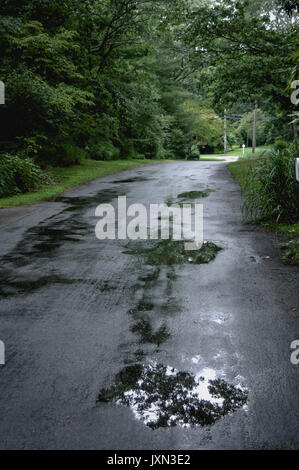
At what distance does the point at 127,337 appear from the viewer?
11.8ft

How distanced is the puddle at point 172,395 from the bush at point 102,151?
2728 centimetres

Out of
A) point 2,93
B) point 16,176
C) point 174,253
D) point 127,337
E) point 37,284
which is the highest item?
point 2,93

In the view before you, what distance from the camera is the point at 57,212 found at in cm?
972

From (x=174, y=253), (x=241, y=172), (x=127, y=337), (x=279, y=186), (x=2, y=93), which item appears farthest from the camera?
(x=241, y=172)

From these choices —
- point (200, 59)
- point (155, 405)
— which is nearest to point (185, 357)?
point (155, 405)

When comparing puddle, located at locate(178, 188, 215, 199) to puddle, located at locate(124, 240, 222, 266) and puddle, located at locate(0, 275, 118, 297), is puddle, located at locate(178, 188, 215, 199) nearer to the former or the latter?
puddle, located at locate(124, 240, 222, 266)

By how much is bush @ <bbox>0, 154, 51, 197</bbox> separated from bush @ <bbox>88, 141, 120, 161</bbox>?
15811 mm

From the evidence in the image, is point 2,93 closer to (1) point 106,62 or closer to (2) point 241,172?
(2) point 241,172

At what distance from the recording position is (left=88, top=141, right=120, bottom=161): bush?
2922 cm

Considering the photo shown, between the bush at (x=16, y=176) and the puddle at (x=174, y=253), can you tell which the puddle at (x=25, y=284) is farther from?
the bush at (x=16, y=176)

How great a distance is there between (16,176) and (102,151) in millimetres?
17661

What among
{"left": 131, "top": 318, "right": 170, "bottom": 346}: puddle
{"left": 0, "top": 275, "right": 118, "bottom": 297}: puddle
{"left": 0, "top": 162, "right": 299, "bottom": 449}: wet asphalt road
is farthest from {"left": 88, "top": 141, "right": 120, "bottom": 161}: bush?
{"left": 131, "top": 318, "right": 170, "bottom": 346}: puddle

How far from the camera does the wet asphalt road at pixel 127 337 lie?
2447 millimetres

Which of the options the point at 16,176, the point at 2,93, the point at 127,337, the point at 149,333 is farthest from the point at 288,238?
the point at 2,93
